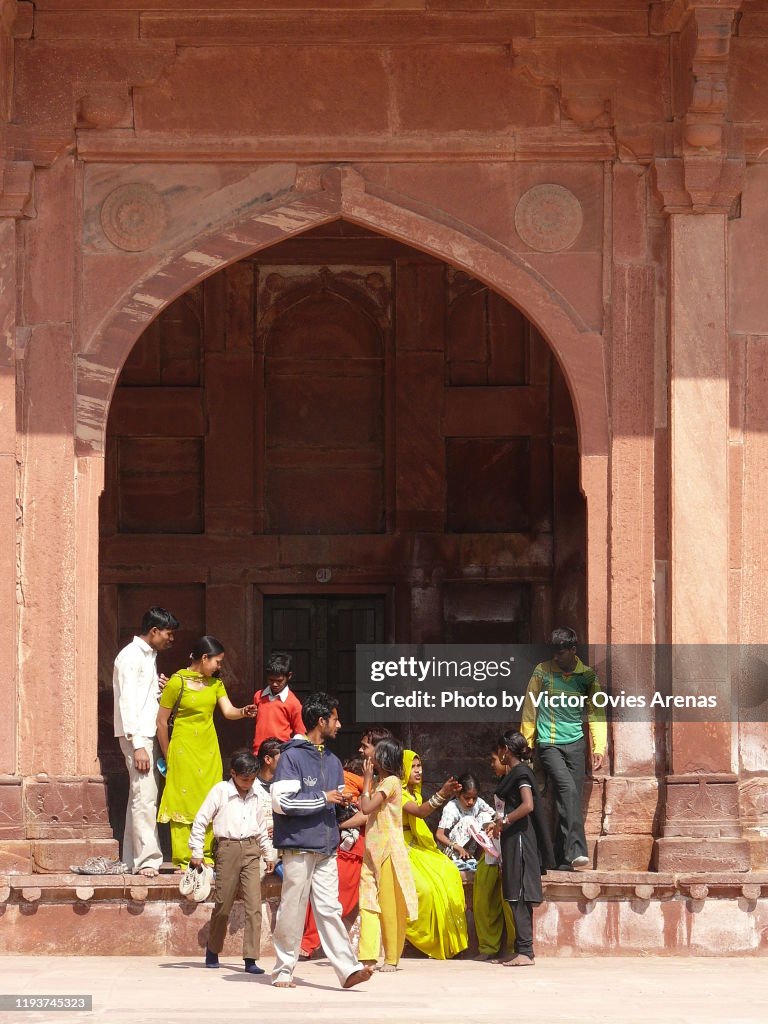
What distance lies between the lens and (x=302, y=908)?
9477 millimetres

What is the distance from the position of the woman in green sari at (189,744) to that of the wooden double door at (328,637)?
11.5ft

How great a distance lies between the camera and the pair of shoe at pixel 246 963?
9.86m

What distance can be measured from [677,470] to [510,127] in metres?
2.16

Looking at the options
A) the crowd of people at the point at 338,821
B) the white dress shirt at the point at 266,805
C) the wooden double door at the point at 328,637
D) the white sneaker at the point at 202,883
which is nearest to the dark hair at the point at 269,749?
the crowd of people at the point at 338,821

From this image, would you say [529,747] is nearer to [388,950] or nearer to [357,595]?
[388,950]

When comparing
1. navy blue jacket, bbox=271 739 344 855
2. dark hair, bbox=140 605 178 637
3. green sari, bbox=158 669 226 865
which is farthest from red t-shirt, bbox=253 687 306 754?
navy blue jacket, bbox=271 739 344 855

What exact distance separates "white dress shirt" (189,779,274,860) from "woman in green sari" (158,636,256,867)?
113cm

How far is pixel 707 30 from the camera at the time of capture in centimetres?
1116

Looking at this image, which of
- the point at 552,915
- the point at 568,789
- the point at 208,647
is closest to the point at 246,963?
the point at 552,915

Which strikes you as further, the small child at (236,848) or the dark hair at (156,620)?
the dark hair at (156,620)

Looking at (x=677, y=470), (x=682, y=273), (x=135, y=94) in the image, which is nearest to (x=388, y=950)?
(x=677, y=470)

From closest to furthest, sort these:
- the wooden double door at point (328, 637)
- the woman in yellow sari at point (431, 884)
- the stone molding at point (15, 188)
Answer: the woman in yellow sari at point (431, 884)
the stone molding at point (15, 188)
the wooden double door at point (328, 637)

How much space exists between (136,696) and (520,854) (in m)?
2.24

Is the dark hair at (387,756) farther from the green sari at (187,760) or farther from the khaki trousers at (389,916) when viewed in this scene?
the green sari at (187,760)
